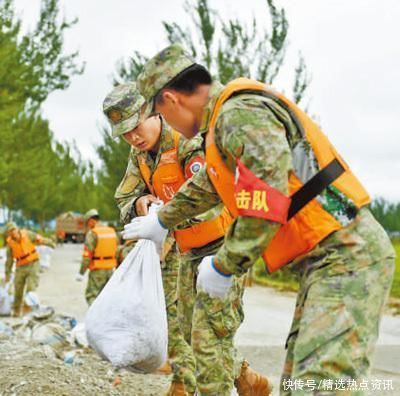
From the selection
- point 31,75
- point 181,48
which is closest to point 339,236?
point 181,48

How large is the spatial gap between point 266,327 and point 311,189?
330 inches

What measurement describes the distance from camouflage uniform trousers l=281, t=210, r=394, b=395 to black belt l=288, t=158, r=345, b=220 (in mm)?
156

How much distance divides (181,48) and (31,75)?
707 inches

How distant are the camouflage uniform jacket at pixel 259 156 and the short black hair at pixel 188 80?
257 mm

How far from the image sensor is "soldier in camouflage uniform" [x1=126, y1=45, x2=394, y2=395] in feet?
8.68

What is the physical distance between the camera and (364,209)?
2.83 meters

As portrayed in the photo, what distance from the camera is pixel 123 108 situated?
473 centimetres

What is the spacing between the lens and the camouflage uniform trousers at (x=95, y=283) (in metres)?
12.2

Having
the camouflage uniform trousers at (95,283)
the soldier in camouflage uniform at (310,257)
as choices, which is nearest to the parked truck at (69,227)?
the camouflage uniform trousers at (95,283)

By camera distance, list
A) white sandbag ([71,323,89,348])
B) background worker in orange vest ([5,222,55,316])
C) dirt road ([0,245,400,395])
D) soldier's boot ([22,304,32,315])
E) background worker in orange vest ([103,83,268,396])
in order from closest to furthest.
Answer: background worker in orange vest ([103,83,268,396]) < dirt road ([0,245,400,395]) < white sandbag ([71,323,89,348]) < soldier's boot ([22,304,32,315]) < background worker in orange vest ([5,222,55,316])

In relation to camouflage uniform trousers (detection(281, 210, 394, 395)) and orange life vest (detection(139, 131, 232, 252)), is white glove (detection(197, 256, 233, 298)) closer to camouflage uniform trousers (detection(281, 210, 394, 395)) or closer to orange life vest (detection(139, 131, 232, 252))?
camouflage uniform trousers (detection(281, 210, 394, 395))

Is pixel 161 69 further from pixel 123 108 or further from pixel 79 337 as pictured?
pixel 79 337

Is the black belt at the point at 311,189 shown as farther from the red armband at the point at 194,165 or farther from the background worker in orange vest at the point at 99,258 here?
the background worker in orange vest at the point at 99,258

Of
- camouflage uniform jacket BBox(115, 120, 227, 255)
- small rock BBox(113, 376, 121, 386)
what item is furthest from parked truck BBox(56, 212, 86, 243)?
camouflage uniform jacket BBox(115, 120, 227, 255)
